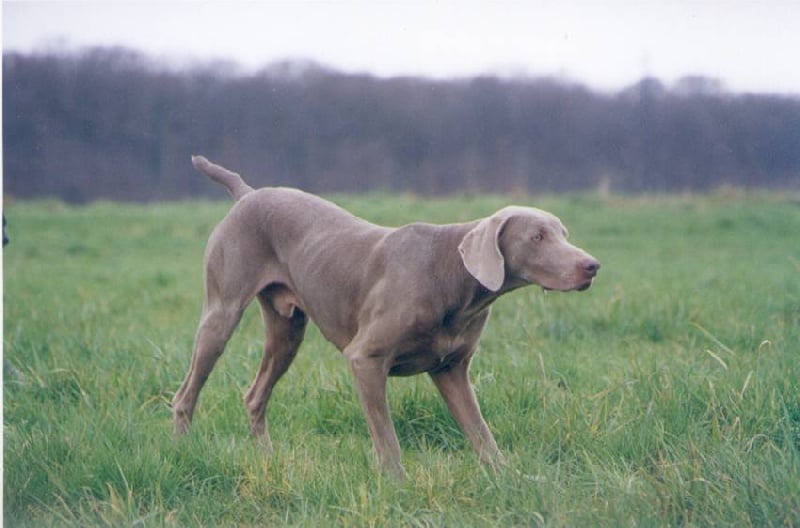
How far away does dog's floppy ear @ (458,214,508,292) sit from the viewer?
3504 mm

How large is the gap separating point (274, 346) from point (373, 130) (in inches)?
84.5

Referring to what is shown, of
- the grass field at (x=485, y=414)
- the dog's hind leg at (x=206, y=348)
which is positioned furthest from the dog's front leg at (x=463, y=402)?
the dog's hind leg at (x=206, y=348)

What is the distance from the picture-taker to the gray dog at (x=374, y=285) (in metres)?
3.58

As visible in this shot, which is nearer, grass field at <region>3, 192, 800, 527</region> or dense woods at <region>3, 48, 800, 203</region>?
grass field at <region>3, 192, 800, 527</region>

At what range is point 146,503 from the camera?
3520 mm

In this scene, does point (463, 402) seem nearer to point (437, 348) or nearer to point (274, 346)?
point (437, 348)

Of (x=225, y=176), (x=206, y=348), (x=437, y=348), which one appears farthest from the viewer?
(x=225, y=176)

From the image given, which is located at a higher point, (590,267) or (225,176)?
(225,176)

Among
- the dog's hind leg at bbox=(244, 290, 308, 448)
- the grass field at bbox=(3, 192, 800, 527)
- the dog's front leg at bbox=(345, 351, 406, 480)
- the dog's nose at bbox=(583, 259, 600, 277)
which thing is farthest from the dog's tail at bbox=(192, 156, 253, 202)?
the dog's nose at bbox=(583, 259, 600, 277)

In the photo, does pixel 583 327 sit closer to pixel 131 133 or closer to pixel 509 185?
pixel 509 185

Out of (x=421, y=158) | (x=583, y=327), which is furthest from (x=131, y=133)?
(x=583, y=327)

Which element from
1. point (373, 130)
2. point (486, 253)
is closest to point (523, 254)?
point (486, 253)

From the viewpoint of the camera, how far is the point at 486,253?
3.54 meters

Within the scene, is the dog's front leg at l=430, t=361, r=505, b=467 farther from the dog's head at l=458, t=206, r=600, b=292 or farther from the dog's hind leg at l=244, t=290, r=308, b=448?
the dog's hind leg at l=244, t=290, r=308, b=448
